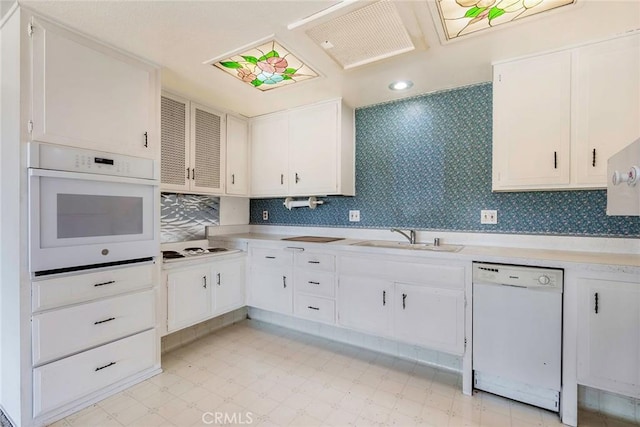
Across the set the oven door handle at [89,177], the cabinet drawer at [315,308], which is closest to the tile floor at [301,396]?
the cabinet drawer at [315,308]

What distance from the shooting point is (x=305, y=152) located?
2967mm

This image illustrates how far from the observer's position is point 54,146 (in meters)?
1.66

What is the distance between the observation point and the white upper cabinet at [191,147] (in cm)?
258

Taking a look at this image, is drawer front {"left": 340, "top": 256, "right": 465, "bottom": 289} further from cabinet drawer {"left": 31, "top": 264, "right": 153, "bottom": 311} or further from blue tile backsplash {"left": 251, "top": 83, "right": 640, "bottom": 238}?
cabinet drawer {"left": 31, "top": 264, "right": 153, "bottom": 311}

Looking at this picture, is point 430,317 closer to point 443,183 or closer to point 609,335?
point 609,335

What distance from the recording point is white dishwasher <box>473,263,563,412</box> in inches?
68.1

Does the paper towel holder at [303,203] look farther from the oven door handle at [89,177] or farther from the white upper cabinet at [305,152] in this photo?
the oven door handle at [89,177]

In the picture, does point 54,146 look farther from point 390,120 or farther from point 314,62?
point 390,120

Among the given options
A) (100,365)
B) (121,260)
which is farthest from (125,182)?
(100,365)

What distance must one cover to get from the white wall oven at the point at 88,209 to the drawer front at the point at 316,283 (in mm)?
1209

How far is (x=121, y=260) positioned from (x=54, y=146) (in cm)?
78

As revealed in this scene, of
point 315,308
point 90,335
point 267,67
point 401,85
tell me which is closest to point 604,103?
point 401,85

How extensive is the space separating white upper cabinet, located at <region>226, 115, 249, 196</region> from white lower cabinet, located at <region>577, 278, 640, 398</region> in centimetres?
298

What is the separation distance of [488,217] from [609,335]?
1020 millimetres
